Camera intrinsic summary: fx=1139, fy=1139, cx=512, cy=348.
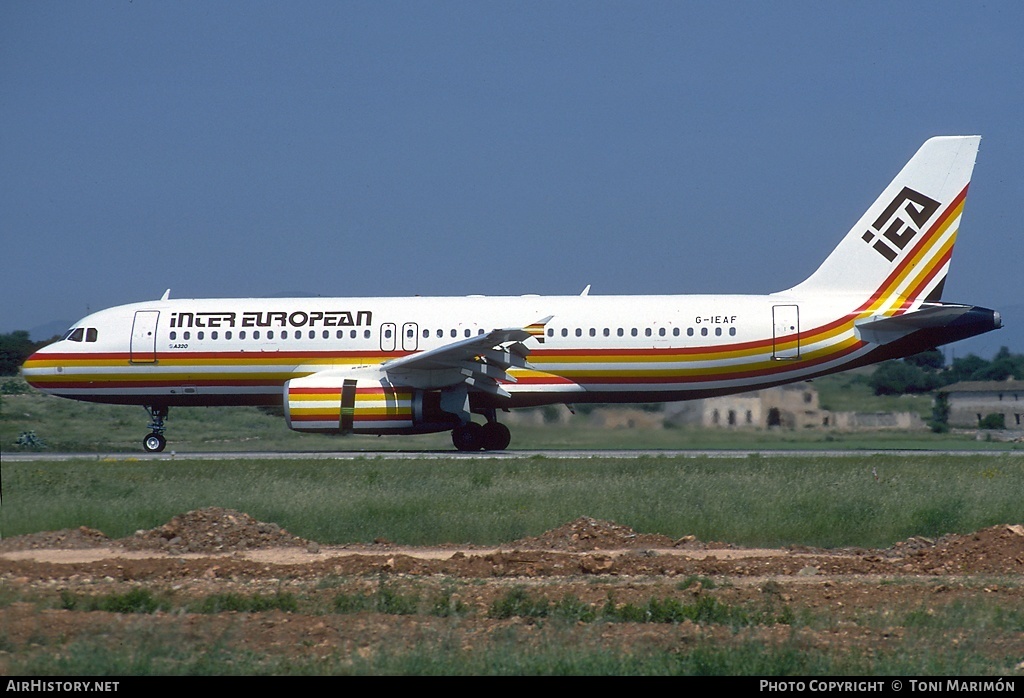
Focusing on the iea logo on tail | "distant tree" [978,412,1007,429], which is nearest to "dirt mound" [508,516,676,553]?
the iea logo on tail

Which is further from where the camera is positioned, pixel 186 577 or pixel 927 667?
pixel 186 577

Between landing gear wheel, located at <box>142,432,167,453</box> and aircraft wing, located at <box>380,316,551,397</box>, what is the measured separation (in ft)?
20.9

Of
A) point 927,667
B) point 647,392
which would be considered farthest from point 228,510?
point 647,392

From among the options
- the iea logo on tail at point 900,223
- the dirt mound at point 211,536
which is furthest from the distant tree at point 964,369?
the dirt mound at point 211,536

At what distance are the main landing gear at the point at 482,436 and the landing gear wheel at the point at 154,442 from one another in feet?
23.8

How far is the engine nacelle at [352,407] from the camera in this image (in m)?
24.5

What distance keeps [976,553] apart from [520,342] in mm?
13320

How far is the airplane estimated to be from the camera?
82.0 ft

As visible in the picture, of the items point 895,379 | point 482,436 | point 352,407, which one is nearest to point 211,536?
point 352,407

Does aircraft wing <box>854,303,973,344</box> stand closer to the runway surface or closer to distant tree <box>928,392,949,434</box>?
distant tree <box>928,392,949,434</box>

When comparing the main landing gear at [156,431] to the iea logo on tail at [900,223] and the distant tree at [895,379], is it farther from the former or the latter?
the iea logo on tail at [900,223]

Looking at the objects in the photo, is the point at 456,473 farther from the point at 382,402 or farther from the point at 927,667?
the point at 927,667
